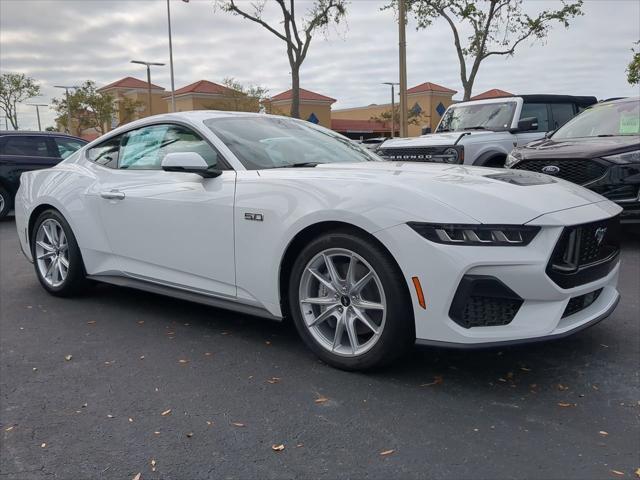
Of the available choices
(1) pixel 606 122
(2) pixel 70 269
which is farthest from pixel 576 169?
(2) pixel 70 269

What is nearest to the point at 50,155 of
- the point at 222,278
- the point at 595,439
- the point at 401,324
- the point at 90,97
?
the point at 222,278

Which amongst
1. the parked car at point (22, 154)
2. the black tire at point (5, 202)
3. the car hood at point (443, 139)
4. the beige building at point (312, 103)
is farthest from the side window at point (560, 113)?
the beige building at point (312, 103)

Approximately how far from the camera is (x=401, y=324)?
2.91 meters

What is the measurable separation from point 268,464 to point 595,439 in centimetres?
137

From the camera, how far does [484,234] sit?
2736mm

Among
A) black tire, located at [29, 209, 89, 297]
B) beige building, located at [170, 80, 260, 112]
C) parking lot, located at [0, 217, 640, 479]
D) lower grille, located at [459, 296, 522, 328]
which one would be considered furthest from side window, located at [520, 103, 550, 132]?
beige building, located at [170, 80, 260, 112]

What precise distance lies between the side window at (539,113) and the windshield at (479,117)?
1.01ft

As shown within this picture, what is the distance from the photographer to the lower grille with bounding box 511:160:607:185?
6176 mm

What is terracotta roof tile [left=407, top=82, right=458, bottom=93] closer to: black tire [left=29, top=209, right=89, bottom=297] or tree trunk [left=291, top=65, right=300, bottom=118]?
tree trunk [left=291, top=65, right=300, bottom=118]

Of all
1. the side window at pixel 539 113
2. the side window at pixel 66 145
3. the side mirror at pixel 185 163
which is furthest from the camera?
A: the side window at pixel 66 145

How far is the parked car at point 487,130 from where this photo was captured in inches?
350

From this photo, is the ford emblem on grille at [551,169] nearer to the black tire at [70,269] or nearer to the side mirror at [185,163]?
the side mirror at [185,163]

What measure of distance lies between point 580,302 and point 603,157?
3.73 m

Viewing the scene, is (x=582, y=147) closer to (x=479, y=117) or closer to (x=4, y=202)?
(x=479, y=117)
